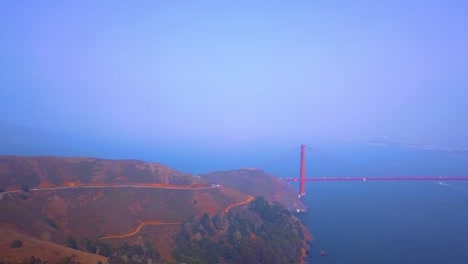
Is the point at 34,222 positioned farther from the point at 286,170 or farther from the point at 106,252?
the point at 286,170

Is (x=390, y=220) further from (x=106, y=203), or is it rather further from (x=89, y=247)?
(x=89, y=247)

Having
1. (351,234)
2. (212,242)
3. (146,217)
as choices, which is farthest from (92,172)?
(351,234)

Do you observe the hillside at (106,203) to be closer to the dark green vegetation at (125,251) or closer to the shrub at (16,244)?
the dark green vegetation at (125,251)

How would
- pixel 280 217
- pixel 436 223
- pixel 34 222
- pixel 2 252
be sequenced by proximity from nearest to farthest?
pixel 2 252 < pixel 34 222 < pixel 280 217 < pixel 436 223

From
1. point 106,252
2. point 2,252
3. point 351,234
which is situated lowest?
point 351,234

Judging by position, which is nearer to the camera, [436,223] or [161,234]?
[161,234]

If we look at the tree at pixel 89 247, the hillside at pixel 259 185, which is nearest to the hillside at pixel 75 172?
the hillside at pixel 259 185
